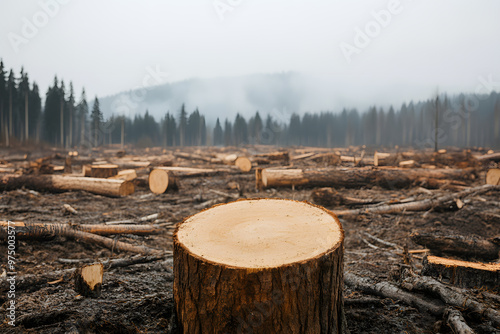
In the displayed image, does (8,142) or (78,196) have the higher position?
(8,142)

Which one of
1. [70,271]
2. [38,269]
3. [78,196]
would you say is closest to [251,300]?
[70,271]

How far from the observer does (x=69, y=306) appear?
2.53 m

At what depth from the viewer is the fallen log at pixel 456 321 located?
1885 millimetres

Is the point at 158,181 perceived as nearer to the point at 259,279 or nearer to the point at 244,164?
the point at 244,164

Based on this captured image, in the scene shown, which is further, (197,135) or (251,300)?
(197,135)

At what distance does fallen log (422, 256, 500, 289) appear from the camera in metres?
2.75

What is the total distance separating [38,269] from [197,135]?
6910 cm

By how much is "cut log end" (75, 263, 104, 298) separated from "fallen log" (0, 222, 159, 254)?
4.20ft

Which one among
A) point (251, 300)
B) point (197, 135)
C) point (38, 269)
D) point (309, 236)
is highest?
point (197, 135)

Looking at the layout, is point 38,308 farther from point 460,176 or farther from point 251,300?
point 460,176

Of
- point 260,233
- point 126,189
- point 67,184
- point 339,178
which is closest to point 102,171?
point 67,184

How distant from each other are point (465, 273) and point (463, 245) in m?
1.25

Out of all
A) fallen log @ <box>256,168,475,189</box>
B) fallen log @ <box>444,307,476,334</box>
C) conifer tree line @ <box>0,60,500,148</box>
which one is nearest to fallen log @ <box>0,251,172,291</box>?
fallen log @ <box>444,307,476,334</box>

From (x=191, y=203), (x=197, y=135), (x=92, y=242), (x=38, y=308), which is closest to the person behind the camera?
(x=38, y=308)
